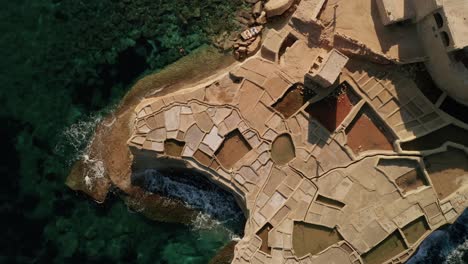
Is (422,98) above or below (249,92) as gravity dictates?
above

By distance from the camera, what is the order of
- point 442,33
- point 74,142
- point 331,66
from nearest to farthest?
point 442,33 < point 331,66 < point 74,142

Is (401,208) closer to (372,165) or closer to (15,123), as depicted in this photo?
(372,165)

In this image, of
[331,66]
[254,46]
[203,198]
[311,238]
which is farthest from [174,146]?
[331,66]

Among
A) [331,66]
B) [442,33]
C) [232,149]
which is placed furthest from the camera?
[232,149]

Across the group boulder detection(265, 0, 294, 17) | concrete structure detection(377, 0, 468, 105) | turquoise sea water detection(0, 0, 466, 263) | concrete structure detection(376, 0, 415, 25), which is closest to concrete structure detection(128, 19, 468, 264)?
concrete structure detection(377, 0, 468, 105)

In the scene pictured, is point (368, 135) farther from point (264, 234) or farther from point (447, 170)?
point (264, 234)

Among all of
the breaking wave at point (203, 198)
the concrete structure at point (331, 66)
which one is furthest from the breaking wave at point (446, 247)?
the concrete structure at point (331, 66)

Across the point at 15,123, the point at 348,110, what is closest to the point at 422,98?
the point at 348,110
